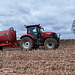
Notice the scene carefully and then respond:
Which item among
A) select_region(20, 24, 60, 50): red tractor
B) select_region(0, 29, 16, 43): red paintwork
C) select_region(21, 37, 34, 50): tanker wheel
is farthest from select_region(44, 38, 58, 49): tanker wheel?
select_region(0, 29, 16, 43): red paintwork

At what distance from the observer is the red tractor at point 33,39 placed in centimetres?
1071

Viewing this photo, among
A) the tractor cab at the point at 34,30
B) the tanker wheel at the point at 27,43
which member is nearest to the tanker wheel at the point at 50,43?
the tractor cab at the point at 34,30

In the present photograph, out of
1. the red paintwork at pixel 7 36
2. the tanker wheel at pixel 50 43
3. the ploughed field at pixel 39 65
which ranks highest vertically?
the red paintwork at pixel 7 36

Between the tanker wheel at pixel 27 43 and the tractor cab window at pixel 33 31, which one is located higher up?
the tractor cab window at pixel 33 31

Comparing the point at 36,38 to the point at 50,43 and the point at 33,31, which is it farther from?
the point at 50,43

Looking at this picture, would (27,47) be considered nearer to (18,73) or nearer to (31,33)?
(31,33)

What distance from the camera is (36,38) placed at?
11242 millimetres

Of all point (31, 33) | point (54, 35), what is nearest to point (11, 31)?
point (31, 33)

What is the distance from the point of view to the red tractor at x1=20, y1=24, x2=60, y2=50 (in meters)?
10.8

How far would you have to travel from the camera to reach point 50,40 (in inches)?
418

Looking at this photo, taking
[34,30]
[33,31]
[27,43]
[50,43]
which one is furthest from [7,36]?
[50,43]

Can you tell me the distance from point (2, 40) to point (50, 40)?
447 centimetres

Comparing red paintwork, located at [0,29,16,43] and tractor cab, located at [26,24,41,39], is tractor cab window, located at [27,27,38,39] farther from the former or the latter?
red paintwork, located at [0,29,16,43]

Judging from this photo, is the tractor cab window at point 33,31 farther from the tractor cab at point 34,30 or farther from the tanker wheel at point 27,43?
the tanker wheel at point 27,43
